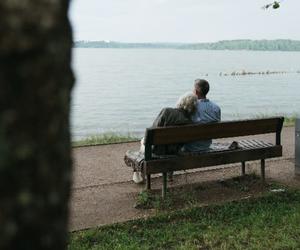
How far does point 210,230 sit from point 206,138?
1.66 meters

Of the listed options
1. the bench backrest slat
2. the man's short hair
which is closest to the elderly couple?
the man's short hair

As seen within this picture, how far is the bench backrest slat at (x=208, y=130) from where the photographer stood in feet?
21.4

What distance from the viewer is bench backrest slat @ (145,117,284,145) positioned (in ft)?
21.4

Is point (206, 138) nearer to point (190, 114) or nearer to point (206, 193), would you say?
point (190, 114)

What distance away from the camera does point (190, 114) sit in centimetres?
711

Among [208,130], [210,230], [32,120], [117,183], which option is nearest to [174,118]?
[208,130]

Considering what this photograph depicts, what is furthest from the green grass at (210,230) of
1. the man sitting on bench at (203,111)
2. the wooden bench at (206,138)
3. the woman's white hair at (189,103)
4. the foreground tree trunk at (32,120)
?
the foreground tree trunk at (32,120)

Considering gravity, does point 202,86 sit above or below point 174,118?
above

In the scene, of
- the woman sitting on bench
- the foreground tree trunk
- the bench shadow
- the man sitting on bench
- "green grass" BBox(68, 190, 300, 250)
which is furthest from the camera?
the man sitting on bench

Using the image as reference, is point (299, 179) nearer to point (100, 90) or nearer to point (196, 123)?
point (196, 123)

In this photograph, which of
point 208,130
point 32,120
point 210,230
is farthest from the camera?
point 208,130

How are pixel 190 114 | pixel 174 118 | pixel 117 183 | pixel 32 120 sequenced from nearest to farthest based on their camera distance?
pixel 32 120, pixel 174 118, pixel 190 114, pixel 117 183

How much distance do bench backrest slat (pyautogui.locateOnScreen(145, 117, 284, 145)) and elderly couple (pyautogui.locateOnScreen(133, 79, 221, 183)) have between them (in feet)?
0.97

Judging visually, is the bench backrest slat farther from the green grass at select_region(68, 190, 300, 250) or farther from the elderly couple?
the green grass at select_region(68, 190, 300, 250)
